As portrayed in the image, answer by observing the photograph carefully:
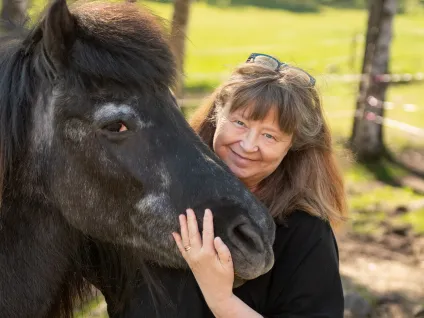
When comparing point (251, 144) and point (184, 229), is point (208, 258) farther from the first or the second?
point (251, 144)

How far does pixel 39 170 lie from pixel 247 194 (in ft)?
2.57

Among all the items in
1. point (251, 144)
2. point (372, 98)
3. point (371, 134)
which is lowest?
point (371, 134)

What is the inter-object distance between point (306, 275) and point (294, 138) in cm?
57

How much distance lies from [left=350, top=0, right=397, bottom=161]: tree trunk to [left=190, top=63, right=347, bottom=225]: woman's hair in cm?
795

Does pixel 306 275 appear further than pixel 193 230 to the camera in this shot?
Yes

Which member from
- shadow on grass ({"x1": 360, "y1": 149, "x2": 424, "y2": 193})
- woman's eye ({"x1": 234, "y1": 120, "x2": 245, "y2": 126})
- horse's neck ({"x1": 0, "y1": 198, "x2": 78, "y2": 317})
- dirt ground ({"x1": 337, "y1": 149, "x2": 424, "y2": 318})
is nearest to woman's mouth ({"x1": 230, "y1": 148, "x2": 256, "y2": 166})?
woman's eye ({"x1": 234, "y1": 120, "x2": 245, "y2": 126})

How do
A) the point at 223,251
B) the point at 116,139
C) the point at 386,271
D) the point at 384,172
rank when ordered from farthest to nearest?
the point at 384,172, the point at 386,271, the point at 116,139, the point at 223,251

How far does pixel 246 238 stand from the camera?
7.93 feet

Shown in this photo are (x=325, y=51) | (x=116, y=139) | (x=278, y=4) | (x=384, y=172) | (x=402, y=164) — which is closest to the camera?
(x=116, y=139)

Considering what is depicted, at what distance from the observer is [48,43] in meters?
2.48

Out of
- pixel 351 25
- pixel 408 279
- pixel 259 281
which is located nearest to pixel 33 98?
pixel 259 281

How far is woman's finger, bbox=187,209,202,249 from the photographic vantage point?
7.97 ft

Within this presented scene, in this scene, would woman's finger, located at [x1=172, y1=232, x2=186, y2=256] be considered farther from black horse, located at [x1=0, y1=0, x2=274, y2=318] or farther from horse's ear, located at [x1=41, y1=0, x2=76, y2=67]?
horse's ear, located at [x1=41, y1=0, x2=76, y2=67]

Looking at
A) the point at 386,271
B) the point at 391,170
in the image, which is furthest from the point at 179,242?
the point at 391,170
